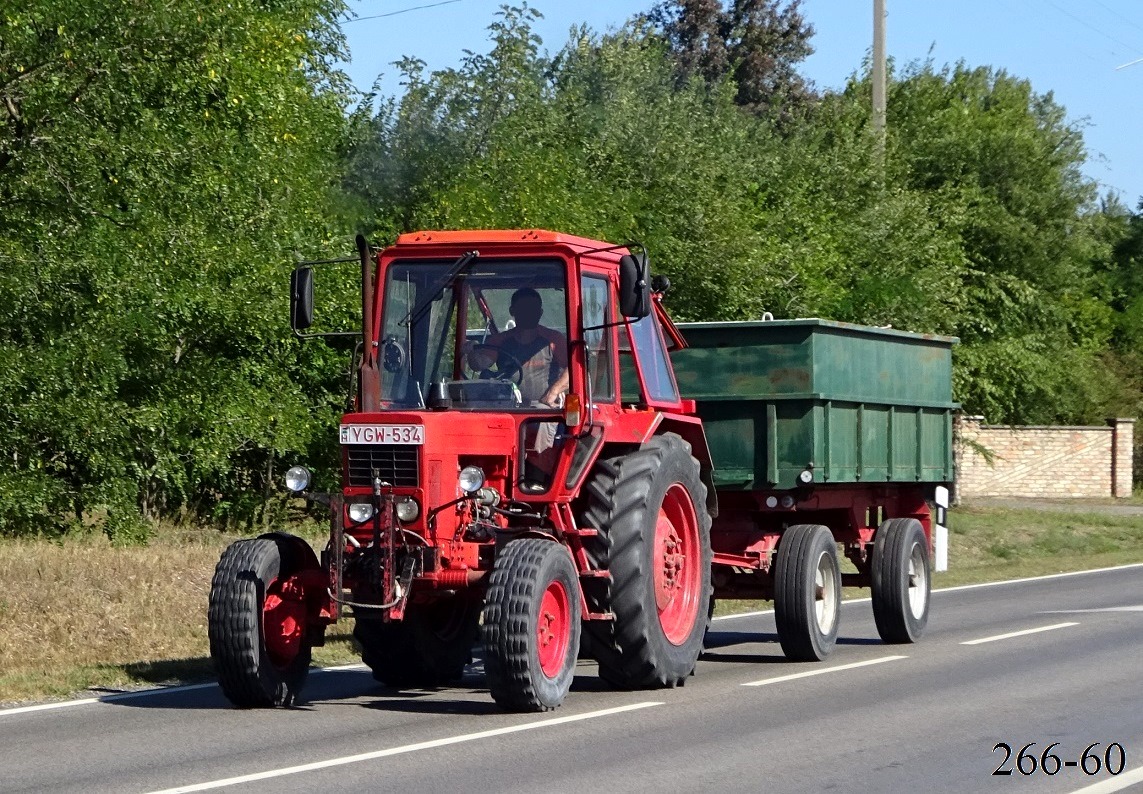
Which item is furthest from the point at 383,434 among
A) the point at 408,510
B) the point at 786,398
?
the point at 786,398

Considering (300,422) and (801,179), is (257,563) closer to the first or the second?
(300,422)

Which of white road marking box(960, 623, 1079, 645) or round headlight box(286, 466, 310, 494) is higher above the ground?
round headlight box(286, 466, 310, 494)

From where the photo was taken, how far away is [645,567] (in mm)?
10953

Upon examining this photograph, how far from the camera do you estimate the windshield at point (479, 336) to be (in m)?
11.1

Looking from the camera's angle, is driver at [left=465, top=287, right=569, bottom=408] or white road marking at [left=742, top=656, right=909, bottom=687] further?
white road marking at [left=742, top=656, right=909, bottom=687]

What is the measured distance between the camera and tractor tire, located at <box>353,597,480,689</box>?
11703 mm

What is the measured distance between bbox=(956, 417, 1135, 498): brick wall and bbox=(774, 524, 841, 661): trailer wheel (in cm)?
3218

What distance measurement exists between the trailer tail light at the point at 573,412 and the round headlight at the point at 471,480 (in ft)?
2.29

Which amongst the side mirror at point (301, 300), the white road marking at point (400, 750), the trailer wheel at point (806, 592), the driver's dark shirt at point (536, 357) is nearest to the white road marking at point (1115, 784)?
the white road marking at point (400, 750)

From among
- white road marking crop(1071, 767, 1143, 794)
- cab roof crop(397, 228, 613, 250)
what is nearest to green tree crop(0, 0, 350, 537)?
cab roof crop(397, 228, 613, 250)

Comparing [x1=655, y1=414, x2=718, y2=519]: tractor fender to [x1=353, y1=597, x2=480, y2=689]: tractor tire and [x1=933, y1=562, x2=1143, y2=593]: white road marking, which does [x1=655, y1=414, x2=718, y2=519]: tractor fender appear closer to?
[x1=353, y1=597, x2=480, y2=689]: tractor tire

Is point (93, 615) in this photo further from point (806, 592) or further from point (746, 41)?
point (746, 41)

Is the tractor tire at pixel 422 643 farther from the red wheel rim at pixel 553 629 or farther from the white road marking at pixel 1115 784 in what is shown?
the white road marking at pixel 1115 784

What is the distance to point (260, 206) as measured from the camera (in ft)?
64.8
